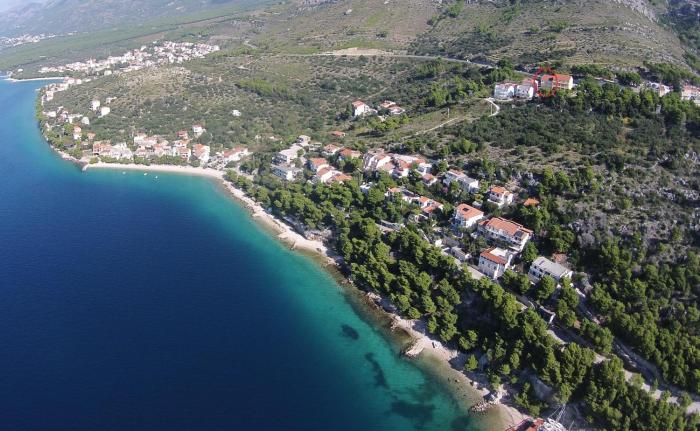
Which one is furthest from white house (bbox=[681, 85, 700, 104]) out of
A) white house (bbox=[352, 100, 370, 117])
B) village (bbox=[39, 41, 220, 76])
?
village (bbox=[39, 41, 220, 76])

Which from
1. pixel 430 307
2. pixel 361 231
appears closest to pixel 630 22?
pixel 361 231

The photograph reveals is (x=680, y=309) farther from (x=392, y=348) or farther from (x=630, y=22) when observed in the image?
(x=630, y=22)

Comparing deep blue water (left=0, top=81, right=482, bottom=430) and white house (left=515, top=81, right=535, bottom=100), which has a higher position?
white house (left=515, top=81, right=535, bottom=100)

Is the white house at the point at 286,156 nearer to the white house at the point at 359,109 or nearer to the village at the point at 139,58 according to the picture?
the white house at the point at 359,109

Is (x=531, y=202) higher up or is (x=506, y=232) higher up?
(x=531, y=202)

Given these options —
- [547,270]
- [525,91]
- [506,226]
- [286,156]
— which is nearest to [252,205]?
[286,156]

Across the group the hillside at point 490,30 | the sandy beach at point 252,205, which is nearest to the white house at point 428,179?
the sandy beach at point 252,205

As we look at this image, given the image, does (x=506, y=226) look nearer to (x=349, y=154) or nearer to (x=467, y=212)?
(x=467, y=212)

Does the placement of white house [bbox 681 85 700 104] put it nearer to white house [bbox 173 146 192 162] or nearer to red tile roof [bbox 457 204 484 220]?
red tile roof [bbox 457 204 484 220]
